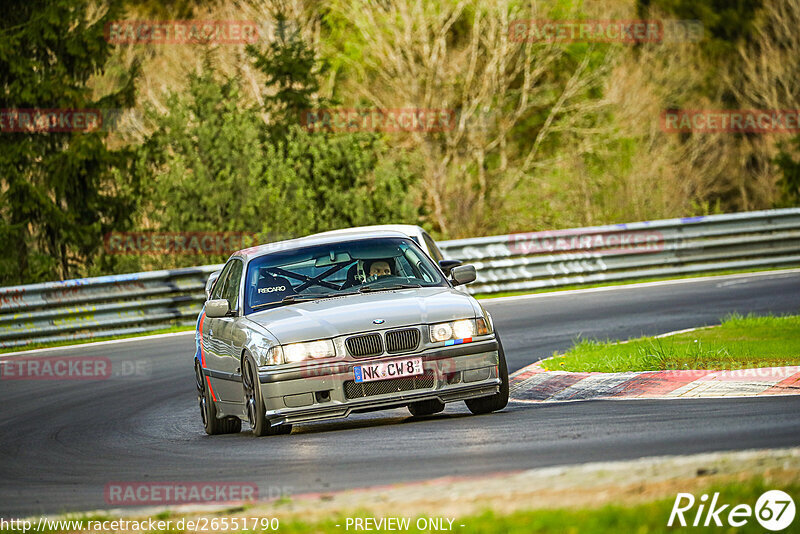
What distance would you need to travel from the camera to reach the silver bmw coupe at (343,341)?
31.0ft

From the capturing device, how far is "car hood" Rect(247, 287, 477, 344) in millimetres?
9523

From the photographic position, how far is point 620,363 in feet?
39.5

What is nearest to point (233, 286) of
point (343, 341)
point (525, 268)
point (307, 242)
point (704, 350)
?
point (307, 242)

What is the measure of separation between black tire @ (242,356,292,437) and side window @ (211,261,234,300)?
1.96 meters

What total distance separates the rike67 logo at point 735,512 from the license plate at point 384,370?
410 cm

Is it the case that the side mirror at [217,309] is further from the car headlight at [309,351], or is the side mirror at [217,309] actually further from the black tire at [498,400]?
the black tire at [498,400]

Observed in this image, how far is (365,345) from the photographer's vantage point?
31.1 feet

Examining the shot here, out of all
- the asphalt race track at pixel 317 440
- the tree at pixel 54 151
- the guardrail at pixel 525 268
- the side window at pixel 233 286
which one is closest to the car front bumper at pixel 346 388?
the asphalt race track at pixel 317 440

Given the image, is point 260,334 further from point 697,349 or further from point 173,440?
point 697,349

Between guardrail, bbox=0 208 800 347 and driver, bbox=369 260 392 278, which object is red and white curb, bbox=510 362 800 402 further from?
guardrail, bbox=0 208 800 347

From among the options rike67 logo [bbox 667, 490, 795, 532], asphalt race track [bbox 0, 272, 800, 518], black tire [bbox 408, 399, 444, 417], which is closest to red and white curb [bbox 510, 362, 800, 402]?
asphalt race track [bbox 0, 272, 800, 518]

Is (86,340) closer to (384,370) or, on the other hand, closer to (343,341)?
(343,341)

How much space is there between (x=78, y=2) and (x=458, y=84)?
15892 millimetres

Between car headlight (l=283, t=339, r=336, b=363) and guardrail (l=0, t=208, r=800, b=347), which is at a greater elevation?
car headlight (l=283, t=339, r=336, b=363)
